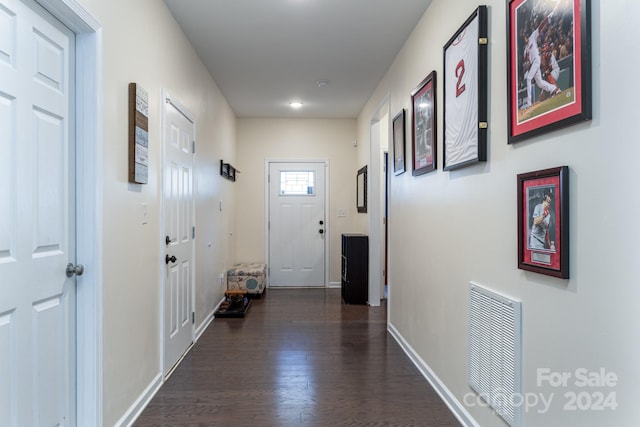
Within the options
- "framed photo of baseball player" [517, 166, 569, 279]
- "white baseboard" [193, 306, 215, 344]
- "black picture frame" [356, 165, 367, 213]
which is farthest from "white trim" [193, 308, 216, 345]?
"framed photo of baseball player" [517, 166, 569, 279]

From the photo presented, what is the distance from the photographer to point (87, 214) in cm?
169

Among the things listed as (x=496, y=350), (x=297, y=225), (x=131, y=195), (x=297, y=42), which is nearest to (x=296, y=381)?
(x=496, y=350)

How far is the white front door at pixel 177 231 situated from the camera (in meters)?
2.61

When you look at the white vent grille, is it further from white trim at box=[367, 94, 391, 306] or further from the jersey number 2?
white trim at box=[367, 94, 391, 306]

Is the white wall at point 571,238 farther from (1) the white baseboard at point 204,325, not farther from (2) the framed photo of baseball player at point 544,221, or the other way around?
(1) the white baseboard at point 204,325

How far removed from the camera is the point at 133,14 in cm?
208

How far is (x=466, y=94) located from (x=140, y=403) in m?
2.56

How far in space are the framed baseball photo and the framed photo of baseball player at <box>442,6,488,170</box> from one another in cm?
91

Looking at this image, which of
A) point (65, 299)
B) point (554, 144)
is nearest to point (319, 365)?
point (65, 299)

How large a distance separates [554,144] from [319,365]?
7.29ft

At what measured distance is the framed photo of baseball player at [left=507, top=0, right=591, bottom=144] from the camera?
3.86 ft

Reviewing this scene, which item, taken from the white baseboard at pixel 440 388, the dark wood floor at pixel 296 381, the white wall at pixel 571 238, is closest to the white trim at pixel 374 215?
the dark wood floor at pixel 296 381

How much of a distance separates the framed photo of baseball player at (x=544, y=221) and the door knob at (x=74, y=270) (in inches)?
75.7

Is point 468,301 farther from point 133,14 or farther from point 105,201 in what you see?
point 133,14
